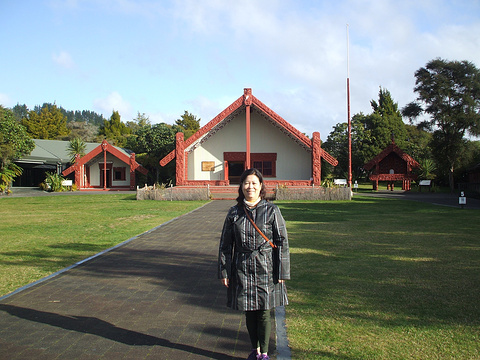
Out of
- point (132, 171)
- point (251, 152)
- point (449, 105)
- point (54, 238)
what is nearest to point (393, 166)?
point (449, 105)

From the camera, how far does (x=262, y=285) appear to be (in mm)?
3656

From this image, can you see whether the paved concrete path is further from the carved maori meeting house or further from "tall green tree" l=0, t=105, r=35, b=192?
"tall green tree" l=0, t=105, r=35, b=192

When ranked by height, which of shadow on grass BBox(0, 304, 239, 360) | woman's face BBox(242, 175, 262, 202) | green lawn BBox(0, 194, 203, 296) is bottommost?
shadow on grass BBox(0, 304, 239, 360)

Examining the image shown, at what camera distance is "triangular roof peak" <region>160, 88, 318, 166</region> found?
99.9 feet

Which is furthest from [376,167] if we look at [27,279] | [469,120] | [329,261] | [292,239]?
[27,279]

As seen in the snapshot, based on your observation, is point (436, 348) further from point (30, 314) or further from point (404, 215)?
point (404, 215)

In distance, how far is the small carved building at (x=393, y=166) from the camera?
35.0 meters

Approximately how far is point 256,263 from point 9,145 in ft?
111

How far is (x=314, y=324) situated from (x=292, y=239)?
18.4 feet

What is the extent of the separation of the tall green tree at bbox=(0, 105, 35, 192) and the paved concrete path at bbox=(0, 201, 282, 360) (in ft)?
92.4

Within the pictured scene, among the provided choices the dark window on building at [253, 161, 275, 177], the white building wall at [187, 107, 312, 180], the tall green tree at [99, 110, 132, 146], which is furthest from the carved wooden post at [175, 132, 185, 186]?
the tall green tree at [99, 110, 132, 146]

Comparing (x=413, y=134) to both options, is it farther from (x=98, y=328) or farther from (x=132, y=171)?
(x=98, y=328)

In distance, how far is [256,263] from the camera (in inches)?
145

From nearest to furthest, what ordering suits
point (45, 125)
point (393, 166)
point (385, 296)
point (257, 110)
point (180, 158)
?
point (385, 296)
point (180, 158)
point (257, 110)
point (393, 166)
point (45, 125)
